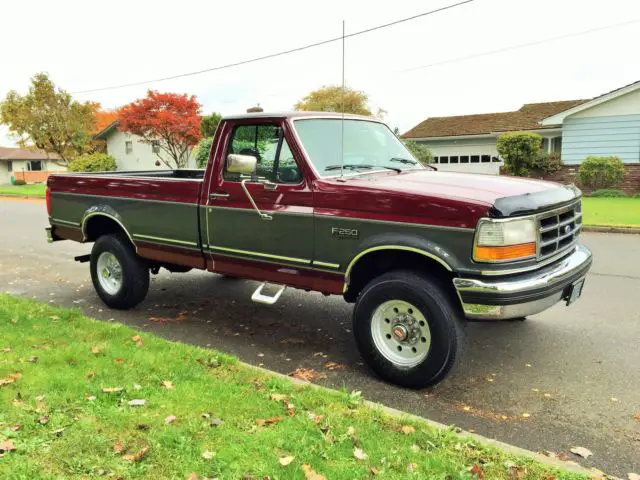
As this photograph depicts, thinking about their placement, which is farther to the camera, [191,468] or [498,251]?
[498,251]

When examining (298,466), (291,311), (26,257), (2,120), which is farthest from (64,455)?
(2,120)

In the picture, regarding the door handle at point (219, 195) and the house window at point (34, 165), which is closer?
the door handle at point (219, 195)

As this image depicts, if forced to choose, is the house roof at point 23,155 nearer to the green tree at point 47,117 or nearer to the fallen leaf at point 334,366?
the green tree at point 47,117

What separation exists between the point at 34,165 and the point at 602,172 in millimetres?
60798

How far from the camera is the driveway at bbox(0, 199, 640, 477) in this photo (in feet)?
12.1

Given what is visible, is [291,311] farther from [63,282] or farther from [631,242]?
[631,242]

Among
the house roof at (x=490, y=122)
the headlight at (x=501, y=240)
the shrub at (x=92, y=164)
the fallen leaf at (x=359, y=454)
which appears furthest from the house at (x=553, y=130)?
the shrub at (x=92, y=164)

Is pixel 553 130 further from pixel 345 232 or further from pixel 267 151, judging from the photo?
pixel 345 232

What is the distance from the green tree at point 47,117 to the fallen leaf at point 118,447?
4064cm

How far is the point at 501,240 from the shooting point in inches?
147

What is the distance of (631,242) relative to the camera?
11055 millimetres

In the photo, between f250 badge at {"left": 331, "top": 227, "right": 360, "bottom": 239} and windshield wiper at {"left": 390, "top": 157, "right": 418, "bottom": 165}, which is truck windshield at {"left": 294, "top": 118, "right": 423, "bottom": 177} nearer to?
windshield wiper at {"left": 390, "top": 157, "right": 418, "bottom": 165}

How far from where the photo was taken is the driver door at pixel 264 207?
470 centimetres

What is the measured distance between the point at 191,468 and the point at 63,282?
605cm
